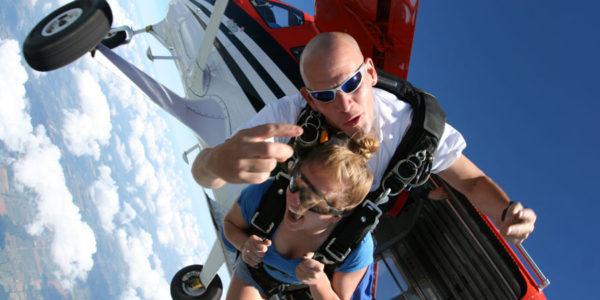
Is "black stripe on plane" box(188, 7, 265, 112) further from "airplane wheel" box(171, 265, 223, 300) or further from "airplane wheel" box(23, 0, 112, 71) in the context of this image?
"airplane wheel" box(171, 265, 223, 300)

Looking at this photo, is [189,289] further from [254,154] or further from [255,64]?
[254,154]

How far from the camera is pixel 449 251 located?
9.61 ft

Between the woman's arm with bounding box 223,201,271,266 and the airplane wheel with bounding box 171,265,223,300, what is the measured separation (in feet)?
8.70

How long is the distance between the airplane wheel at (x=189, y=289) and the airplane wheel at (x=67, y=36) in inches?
113

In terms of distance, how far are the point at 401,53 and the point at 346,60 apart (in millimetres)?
2378

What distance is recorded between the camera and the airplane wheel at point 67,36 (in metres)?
2.92

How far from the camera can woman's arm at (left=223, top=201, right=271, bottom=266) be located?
157 centimetres

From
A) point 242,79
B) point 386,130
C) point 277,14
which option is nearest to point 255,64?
point 242,79

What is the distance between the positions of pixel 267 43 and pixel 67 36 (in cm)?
209

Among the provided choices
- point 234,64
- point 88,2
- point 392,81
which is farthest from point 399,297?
point 88,2

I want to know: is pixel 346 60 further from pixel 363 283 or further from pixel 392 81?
pixel 363 283

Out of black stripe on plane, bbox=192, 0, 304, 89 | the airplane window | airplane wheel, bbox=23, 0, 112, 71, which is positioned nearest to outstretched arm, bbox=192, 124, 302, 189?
black stripe on plane, bbox=192, 0, 304, 89

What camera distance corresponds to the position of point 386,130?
5.79ft

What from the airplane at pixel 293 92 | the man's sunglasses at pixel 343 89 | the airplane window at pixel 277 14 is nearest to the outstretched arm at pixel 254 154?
the man's sunglasses at pixel 343 89
